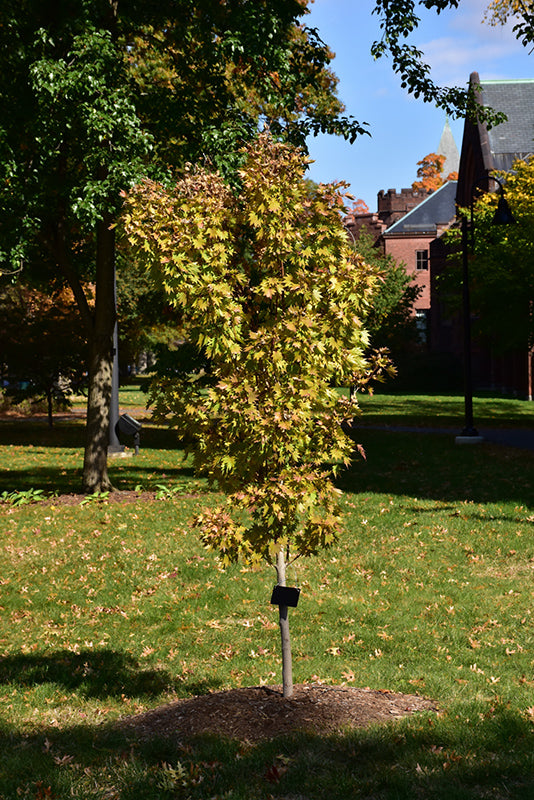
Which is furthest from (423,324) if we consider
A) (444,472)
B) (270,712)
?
(270,712)

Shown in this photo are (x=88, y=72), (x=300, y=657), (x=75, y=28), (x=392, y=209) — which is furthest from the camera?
(x=392, y=209)

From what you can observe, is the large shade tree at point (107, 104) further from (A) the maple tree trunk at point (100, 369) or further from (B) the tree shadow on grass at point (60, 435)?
(B) the tree shadow on grass at point (60, 435)

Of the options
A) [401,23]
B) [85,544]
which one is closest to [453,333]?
[401,23]

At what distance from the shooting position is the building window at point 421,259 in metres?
66.2

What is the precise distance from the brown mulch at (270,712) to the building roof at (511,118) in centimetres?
4088

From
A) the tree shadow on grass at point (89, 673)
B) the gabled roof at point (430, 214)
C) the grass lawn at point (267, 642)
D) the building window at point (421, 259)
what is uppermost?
the gabled roof at point (430, 214)

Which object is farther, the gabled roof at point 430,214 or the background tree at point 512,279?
the gabled roof at point 430,214

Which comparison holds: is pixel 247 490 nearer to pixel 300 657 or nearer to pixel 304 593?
pixel 300 657

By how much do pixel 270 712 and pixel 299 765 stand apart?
2.88 feet

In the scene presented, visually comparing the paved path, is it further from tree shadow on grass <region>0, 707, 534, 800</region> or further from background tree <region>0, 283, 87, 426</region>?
tree shadow on grass <region>0, 707, 534, 800</region>

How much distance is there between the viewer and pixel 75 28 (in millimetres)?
12766

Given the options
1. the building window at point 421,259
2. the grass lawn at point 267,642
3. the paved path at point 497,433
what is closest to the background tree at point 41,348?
the paved path at point 497,433

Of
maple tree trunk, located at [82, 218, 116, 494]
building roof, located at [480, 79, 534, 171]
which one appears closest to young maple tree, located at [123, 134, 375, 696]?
maple tree trunk, located at [82, 218, 116, 494]

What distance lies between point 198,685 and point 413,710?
73.7 inches
